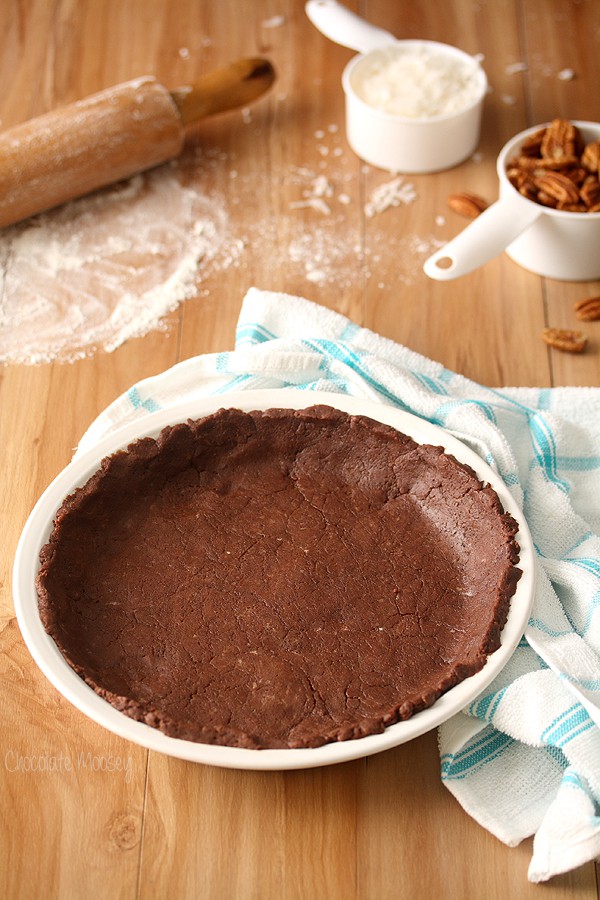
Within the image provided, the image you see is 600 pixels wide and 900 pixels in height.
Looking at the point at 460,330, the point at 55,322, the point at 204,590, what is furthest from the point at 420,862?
the point at 55,322

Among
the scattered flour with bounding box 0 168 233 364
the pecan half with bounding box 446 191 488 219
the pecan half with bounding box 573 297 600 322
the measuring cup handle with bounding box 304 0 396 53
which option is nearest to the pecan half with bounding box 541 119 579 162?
the pecan half with bounding box 446 191 488 219

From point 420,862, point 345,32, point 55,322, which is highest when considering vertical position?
point 345,32

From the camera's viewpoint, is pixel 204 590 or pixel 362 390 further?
pixel 362 390

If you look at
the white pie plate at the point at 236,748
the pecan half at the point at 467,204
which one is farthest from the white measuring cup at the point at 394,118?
the white pie plate at the point at 236,748

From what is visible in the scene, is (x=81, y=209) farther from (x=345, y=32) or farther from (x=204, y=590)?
(x=204, y=590)

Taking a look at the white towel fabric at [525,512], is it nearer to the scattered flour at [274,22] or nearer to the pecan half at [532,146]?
the pecan half at [532,146]

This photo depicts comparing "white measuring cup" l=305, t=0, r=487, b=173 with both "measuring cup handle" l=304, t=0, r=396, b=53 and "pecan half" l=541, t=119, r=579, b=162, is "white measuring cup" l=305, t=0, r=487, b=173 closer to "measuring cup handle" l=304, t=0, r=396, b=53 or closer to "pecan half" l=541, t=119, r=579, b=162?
"measuring cup handle" l=304, t=0, r=396, b=53
